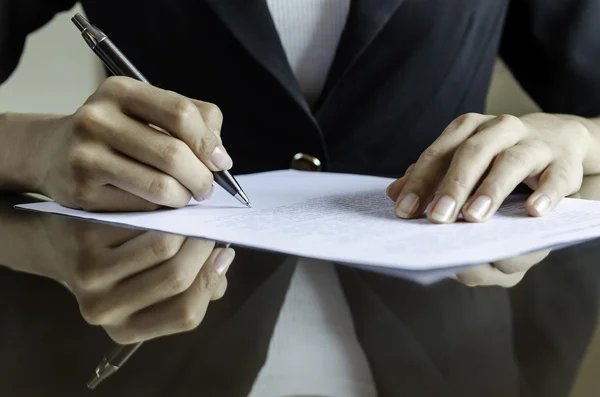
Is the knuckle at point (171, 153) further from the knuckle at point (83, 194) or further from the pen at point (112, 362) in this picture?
the pen at point (112, 362)

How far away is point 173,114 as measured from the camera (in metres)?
0.45

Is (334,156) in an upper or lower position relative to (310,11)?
lower

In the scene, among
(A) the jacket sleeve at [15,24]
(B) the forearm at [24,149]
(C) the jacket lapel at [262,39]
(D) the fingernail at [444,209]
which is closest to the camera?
(D) the fingernail at [444,209]

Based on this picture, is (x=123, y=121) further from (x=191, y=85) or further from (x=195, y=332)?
A: (x=191, y=85)

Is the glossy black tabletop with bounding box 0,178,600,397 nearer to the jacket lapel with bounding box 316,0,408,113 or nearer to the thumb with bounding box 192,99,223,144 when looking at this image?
the thumb with bounding box 192,99,223,144

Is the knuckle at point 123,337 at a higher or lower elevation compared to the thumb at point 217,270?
higher

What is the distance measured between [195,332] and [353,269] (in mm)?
99

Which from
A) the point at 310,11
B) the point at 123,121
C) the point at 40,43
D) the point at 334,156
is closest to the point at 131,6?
the point at 310,11

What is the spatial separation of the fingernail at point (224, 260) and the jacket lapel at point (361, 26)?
0.47m

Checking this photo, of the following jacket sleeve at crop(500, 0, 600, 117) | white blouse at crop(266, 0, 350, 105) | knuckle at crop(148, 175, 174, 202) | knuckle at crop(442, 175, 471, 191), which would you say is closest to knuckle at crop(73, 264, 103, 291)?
knuckle at crop(148, 175, 174, 202)

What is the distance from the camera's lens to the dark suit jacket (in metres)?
0.75

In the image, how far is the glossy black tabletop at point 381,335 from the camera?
196 mm

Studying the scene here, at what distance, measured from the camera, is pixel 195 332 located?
0.24 m

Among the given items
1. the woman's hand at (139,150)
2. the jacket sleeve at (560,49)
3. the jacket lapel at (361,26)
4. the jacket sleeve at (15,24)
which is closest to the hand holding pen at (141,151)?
the woman's hand at (139,150)
